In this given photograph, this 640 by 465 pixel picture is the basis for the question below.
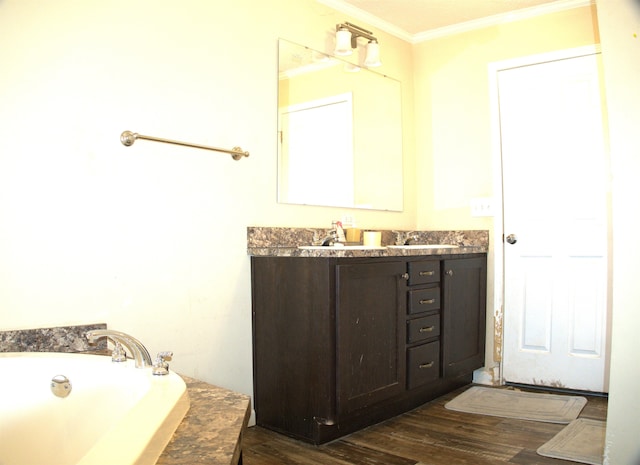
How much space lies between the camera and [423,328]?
2.87m

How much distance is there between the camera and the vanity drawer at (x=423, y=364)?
276 centimetres

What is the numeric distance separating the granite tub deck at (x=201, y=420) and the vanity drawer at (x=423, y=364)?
4.62ft

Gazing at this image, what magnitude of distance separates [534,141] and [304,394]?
6.81 ft

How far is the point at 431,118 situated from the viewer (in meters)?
3.79

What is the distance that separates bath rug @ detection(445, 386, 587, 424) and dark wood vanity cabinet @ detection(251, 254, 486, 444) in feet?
0.77

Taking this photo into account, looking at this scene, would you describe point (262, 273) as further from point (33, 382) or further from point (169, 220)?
point (33, 382)

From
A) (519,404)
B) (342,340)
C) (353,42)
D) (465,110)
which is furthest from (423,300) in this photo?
(353,42)

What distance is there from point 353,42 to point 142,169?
1625 millimetres

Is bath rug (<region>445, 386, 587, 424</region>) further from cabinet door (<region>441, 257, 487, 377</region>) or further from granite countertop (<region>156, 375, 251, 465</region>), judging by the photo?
granite countertop (<region>156, 375, 251, 465</region>)

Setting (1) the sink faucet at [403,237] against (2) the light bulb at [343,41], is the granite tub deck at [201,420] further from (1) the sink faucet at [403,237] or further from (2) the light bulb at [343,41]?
(1) the sink faucet at [403,237]

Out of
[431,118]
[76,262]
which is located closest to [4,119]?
[76,262]

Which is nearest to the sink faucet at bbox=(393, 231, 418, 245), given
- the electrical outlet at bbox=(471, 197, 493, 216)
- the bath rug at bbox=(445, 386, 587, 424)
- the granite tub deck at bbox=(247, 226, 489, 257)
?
the granite tub deck at bbox=(247, 226, 489, 257)

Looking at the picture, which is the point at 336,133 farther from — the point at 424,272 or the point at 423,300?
the point at 423,300

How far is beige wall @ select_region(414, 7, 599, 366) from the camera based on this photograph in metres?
3.37
